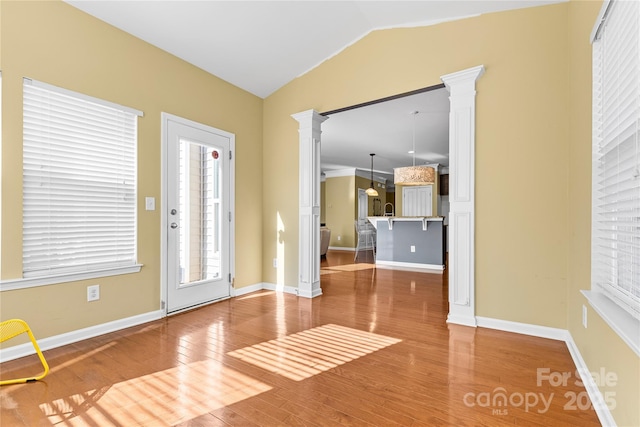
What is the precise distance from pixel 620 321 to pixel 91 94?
3839mm

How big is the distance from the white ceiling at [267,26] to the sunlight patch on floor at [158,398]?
2.94 meters

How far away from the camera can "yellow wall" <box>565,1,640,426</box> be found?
4.33ft

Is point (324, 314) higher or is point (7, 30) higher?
point (7, 30)

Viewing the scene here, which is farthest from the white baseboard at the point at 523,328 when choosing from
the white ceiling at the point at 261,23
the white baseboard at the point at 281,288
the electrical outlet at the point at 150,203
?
the electrical outlet at the point at 150,203

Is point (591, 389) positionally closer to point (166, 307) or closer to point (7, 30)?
point (166, 307)

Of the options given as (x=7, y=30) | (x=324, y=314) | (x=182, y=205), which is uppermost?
(x=7, y=30)

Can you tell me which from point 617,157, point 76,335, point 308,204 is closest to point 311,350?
point 76,335

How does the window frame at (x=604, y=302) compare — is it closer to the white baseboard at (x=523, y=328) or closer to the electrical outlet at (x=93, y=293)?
the white baseboard at (x=523, y=328)

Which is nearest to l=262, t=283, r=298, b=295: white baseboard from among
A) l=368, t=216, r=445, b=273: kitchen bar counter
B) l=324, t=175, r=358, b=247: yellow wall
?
l=368, t=216, r=445, b=273: kitchen bar counter

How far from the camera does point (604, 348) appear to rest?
62.7 inches

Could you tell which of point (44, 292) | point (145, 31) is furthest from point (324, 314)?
point (145, 31)

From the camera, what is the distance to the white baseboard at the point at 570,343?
157 cm

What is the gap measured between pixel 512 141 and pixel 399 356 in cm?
210

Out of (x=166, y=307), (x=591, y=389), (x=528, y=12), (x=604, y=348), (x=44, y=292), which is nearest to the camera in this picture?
(x=604, y=348)
